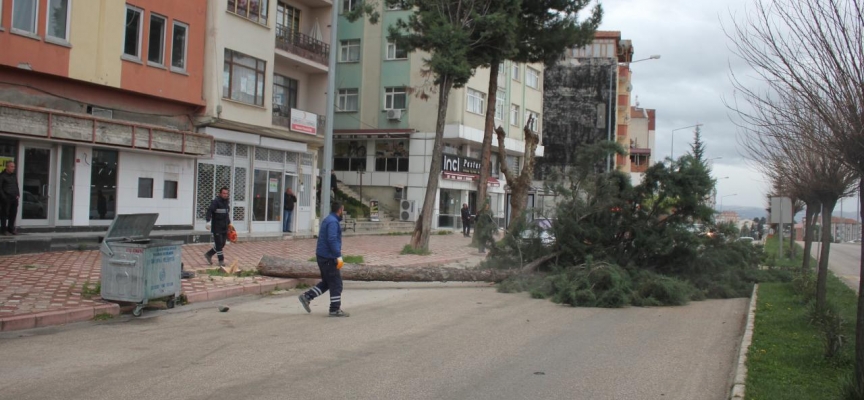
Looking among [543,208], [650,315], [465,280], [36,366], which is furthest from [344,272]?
[36,366]

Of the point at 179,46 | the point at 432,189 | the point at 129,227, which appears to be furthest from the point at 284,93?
the point at 129,227

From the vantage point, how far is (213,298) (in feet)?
39.4

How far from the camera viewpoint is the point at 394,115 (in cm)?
3912

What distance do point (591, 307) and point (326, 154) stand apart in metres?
10.2

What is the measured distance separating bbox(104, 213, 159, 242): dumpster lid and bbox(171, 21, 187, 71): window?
12.1 m

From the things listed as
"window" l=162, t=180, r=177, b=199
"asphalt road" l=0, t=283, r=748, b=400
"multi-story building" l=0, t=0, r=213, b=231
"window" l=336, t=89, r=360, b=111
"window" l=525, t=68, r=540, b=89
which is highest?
"window" l=525, t=68, r=540, b=89

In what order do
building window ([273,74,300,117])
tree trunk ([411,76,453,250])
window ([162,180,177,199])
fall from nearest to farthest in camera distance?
window ([162,180,177,199]) < tree trunk ([411,76,453,250]) < building window ([273,74,300,117])

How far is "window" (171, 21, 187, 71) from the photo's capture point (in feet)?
70.8

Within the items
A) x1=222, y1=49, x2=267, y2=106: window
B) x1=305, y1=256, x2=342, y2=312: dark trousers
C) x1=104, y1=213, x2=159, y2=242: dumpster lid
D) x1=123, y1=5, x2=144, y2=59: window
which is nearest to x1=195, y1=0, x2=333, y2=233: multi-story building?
x1=222, y1=49, x2=267, y2=106: window

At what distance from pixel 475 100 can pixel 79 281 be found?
30.8 m

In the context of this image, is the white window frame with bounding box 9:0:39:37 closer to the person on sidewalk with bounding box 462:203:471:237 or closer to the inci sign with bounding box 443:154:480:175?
the person on sidewalk with bounding box 462:203:471:237

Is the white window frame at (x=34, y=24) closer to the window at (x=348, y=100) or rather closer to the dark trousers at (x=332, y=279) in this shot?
the dark trousers at (x=332, y=279)

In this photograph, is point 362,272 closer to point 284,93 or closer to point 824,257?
point 824,257

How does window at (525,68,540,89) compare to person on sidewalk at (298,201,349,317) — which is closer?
person on sidewalk at (298,201,349,317)
